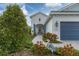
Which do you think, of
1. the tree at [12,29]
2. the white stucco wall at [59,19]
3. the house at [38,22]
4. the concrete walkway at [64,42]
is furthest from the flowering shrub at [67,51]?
the tree at [12,29]

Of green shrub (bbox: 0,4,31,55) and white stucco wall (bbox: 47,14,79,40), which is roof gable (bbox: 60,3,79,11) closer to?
white stucco wall (bbox: 47,14,79,40)

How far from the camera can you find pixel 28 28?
2707mm

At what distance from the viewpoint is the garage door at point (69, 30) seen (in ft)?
8.83

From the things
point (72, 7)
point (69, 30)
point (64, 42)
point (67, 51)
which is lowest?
point (67, 51)

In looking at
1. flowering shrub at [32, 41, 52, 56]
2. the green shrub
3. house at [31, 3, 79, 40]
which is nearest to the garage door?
house at [31, 3, 79, 40]

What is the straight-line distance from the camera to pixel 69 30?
271cm

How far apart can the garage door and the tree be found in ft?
1.51

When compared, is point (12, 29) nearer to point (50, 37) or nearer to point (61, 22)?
point (50, 37)

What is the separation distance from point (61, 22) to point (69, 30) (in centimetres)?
14

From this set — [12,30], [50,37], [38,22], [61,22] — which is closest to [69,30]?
[61,22]

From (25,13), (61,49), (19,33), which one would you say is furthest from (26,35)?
(61,49)

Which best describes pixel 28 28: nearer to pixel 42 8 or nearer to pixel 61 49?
pixel 42 8

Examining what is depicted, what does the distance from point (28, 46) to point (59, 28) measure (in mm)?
456

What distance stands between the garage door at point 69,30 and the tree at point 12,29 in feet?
1.51
